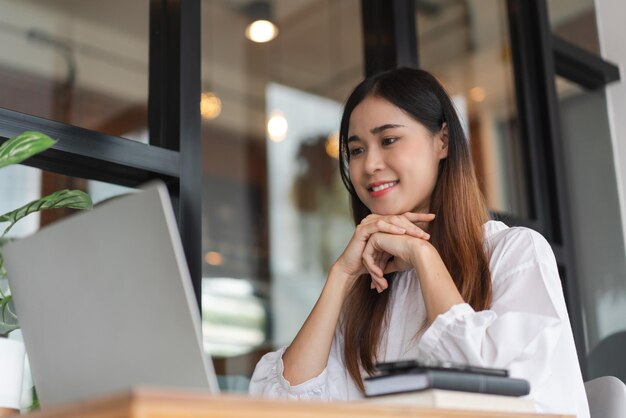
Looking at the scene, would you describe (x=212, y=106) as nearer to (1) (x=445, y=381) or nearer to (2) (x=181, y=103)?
(2) (x=181, y=103)

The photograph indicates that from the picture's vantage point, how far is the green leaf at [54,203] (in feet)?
4.72

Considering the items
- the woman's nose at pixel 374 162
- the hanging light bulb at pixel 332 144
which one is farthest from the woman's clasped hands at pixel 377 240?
the hanging light bulb at pixel 332 144

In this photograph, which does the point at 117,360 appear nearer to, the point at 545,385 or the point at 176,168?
the point at 545,385

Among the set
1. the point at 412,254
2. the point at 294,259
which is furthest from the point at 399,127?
the point at 294,259

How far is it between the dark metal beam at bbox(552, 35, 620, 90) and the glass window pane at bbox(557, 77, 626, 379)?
0.04m

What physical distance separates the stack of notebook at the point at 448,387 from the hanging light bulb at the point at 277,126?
573cm

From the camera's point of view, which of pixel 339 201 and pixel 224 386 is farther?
pixel 339 201

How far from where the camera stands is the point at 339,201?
23.1 feet

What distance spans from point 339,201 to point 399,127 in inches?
203

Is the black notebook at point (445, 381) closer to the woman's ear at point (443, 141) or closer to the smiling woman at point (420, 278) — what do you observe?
the smiling woman at point (420, 278)

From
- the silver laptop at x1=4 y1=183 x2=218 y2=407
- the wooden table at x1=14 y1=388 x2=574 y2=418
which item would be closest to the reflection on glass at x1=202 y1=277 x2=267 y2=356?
the silver laptop at x1=4 y1=183 x2=218 y2=407

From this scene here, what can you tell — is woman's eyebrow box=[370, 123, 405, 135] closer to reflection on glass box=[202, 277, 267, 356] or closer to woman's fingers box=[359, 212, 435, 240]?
woman's fingers box=[359, 212, 435, 240]

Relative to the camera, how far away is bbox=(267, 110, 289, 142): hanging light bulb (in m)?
6.84

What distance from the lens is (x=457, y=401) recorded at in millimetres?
1104
